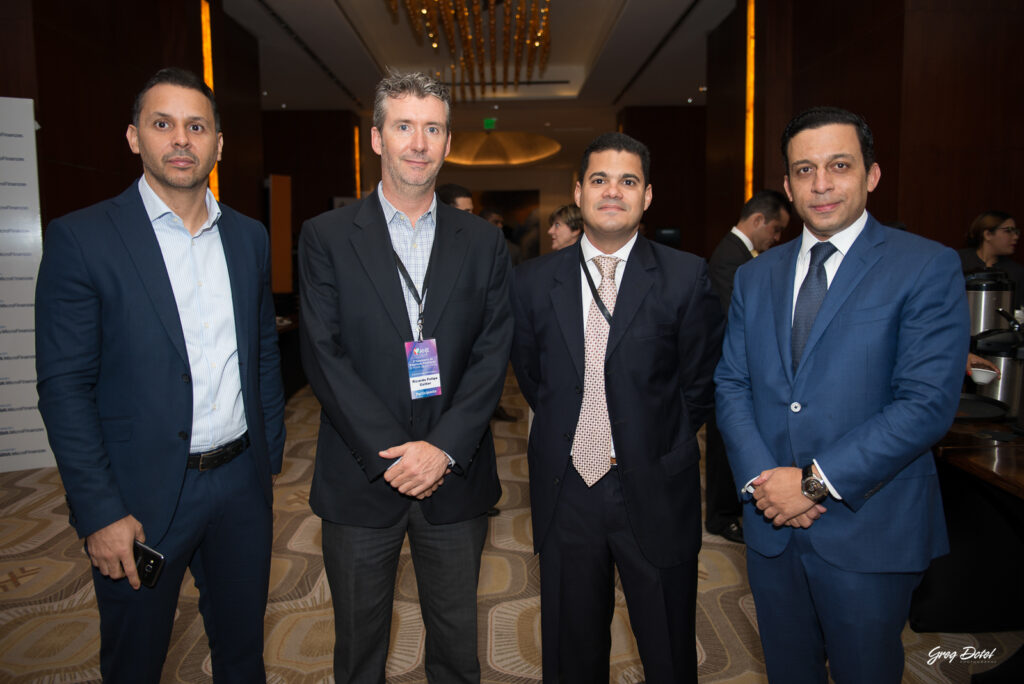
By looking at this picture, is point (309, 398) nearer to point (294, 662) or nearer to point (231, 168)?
point (231, 168)

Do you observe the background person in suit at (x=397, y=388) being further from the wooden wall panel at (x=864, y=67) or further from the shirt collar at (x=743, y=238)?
the wooden wall panel at (x=864, y=67)

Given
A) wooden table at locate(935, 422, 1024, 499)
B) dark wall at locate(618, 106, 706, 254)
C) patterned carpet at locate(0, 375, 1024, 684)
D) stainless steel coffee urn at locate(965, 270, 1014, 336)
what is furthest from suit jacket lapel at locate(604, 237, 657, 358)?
dark wall at locate(618, 106, 706, 254)

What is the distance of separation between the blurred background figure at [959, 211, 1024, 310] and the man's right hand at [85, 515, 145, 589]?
16.5 feet

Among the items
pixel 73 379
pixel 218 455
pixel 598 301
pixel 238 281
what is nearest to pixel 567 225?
pixel 598 301

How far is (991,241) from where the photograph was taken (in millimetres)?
4422

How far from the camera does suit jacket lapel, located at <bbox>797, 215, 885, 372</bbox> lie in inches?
58.3

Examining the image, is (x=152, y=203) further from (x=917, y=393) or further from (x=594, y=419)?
(x=917, y=393)

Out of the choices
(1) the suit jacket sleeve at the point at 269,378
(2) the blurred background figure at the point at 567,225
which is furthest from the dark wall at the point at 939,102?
(1) the suit jacket sleeve at the point at 269,378

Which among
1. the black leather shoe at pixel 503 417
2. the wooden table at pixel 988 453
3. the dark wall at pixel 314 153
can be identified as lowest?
the black leather shoe at pixel 503 417

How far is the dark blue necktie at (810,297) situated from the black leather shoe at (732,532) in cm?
225

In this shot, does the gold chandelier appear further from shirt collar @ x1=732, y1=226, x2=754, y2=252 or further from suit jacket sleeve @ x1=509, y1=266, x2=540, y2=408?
suit jacket sleeve @ x1=509, y1=266, x2=540, y2=408

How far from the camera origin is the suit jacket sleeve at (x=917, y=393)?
4.50 ft

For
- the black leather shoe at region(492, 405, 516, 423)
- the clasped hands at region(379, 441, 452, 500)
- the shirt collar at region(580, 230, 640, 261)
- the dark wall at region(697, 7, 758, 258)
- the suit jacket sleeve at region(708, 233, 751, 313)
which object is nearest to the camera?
the clasped hands at region(379, 441, 452, 500)

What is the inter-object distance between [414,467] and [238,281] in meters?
0.72
